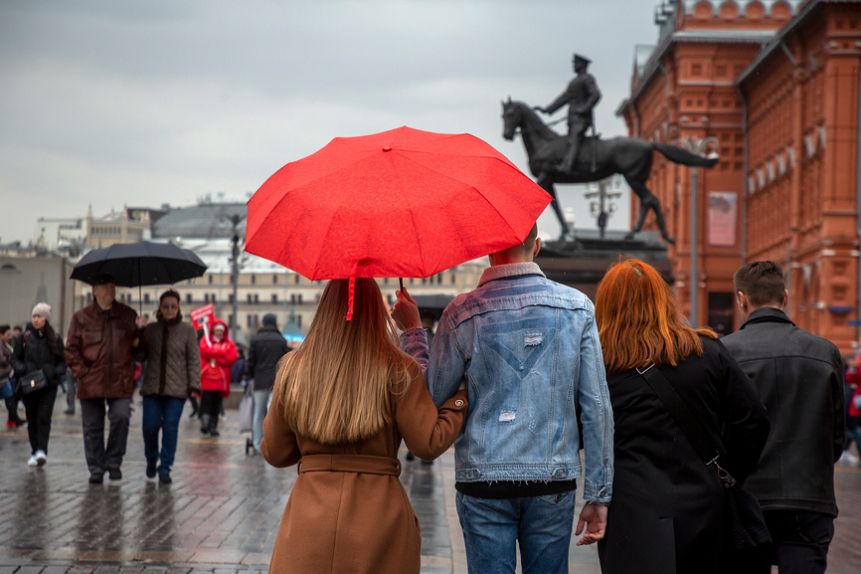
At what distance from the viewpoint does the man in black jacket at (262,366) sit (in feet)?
44.4

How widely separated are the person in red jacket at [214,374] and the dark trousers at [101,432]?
648 cm

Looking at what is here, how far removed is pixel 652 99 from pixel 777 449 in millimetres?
56110

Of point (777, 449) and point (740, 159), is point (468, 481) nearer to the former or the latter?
point (777, 449)

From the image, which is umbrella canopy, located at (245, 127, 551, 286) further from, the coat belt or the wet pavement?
the wet pavement

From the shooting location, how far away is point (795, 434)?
4730 mm

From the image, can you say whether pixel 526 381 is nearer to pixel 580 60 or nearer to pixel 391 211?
pixel 391 211

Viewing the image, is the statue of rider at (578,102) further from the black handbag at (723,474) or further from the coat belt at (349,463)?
the coat belt at (349,463)

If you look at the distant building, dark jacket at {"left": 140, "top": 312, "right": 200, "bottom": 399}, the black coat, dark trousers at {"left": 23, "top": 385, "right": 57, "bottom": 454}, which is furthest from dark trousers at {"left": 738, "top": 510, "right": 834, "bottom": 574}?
the distant building

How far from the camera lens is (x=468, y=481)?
145 inches

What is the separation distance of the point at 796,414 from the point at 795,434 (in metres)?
0.09

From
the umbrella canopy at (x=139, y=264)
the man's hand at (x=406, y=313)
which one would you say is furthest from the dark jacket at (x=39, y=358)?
the man's hand at (x=406, y=313)

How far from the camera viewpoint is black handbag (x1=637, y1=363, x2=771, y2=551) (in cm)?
388

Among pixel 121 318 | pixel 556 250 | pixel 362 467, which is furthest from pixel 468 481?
→ pixel 556 250

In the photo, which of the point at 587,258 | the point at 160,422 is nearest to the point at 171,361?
the point at 160,422
